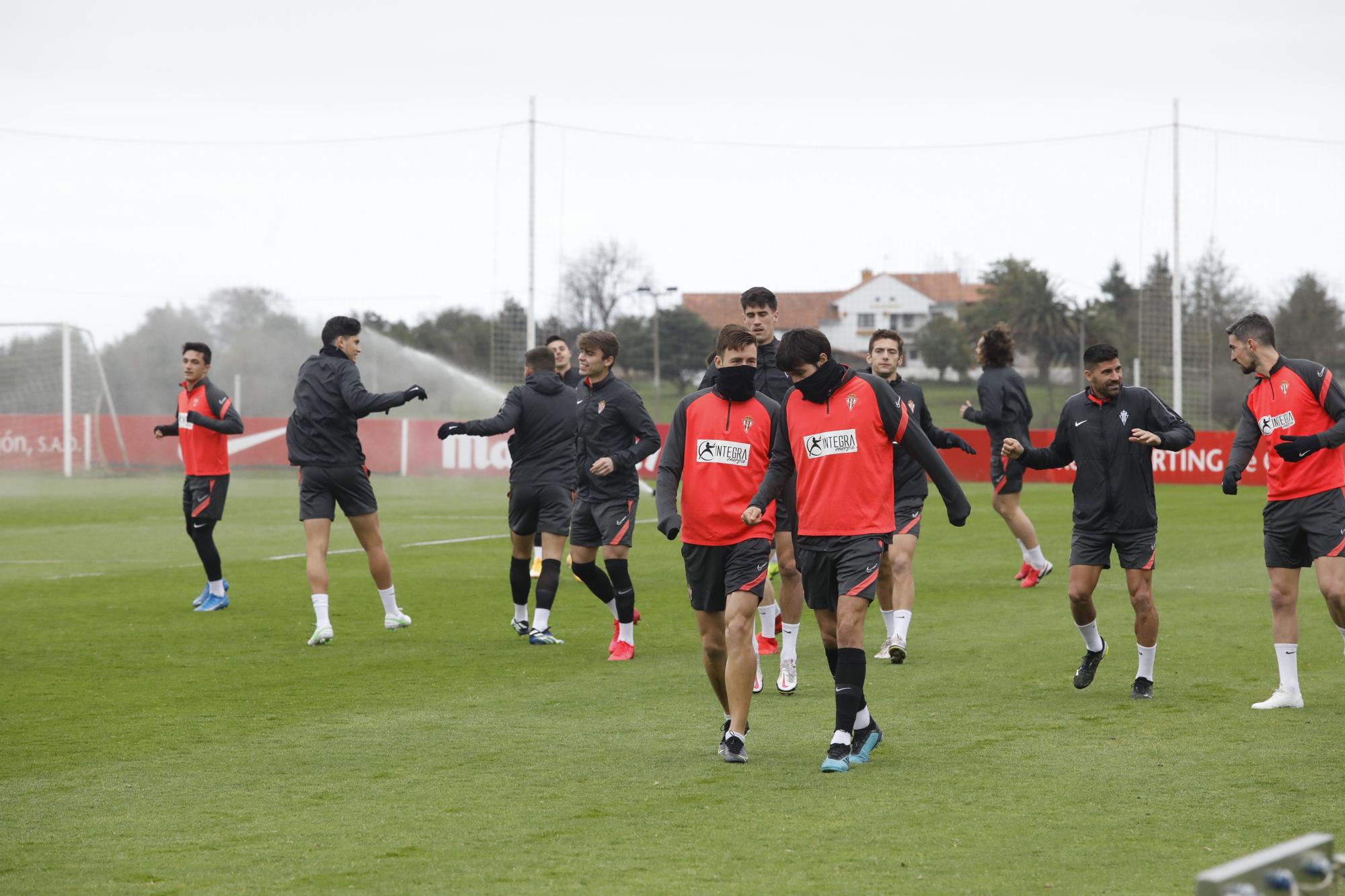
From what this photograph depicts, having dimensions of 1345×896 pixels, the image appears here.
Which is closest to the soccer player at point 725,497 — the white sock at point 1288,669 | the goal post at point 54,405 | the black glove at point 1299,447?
the black glove at point 1299,447

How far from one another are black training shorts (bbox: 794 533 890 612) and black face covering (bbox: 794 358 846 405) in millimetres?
645

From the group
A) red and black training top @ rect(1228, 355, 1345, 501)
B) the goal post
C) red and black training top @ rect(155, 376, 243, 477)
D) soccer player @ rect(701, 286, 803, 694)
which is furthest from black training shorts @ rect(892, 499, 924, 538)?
the goal post

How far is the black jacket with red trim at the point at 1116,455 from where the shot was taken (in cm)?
823

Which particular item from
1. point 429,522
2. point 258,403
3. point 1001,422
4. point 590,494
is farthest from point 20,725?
point 258,403

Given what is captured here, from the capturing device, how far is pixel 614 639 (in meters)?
10.1

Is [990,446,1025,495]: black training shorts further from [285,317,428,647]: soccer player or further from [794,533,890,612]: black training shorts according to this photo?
[794,533,890,612]: black training shorts

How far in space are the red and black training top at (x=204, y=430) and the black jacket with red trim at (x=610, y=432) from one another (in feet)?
14.1

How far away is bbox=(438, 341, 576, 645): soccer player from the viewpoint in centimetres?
1078

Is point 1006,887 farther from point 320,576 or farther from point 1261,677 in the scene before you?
point 320,576

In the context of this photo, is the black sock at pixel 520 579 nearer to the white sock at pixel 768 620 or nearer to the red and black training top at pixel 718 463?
the white sock at pixel 768 620

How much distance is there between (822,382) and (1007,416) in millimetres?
7382

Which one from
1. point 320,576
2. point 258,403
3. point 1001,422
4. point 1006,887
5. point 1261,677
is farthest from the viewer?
point 258,403

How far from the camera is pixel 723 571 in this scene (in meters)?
6.93

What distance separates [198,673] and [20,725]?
177 cm
